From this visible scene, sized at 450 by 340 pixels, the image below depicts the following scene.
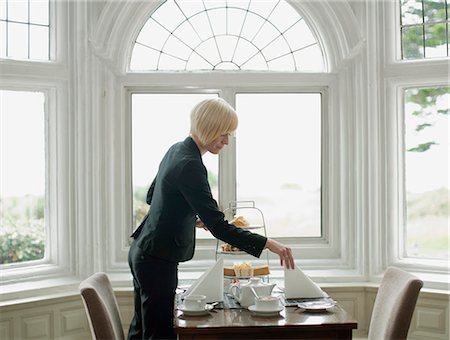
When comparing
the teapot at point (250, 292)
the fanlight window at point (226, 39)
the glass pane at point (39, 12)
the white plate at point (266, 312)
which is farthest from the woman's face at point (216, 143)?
the glass pane at point (39, 12)

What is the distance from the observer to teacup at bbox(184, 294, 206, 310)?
8.68 ft

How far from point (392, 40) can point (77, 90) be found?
6.31 ft

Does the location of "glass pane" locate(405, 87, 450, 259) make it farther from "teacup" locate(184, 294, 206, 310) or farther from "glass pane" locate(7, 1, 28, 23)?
"glass pane" locate(7, 1, 28, 23)

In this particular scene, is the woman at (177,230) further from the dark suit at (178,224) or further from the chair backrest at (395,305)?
the chair backrest at (395,305)

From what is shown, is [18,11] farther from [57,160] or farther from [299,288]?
[299,288]

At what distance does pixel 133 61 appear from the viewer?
4164 millimetres

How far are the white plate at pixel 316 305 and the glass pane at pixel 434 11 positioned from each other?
81.3 inches

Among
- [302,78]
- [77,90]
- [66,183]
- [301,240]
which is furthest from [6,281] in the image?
[302,78]

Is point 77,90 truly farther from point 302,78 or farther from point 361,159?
point 361,159

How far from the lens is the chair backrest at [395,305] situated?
259 cm

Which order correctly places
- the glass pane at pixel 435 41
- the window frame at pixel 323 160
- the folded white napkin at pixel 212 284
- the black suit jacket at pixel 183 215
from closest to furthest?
the black suit jacket at pixel 183 215 → the folded white napkin at pixel 212 284 → the glass pane at pixel 435 41 → the window frame at pixel 323 160

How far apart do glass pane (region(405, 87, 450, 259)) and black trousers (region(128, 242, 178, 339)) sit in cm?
185

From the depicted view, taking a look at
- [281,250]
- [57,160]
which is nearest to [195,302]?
[281,250]

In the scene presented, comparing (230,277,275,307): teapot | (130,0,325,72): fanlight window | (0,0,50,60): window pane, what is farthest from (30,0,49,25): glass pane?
(230,277,275,307): teapot
